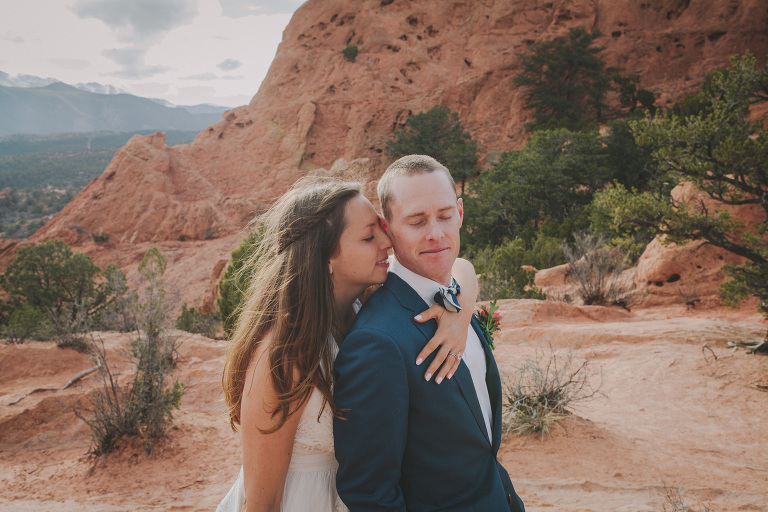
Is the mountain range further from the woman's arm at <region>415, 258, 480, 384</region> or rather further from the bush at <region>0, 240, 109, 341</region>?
the woman's arm at <region>415, 258, 480, 384</region>

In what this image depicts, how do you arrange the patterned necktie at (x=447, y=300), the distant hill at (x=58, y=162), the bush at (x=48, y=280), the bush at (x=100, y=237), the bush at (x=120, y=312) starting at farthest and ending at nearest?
the distant hill at (x=58, y=162)
the bush at (x=100, y=237)
the bush at (x=48, y=280)
the bush at (x=120, y=312)
the patterned necktie at (x=447, y=300)

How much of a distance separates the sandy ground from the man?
1.25 meters

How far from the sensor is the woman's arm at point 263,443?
1.39 metres

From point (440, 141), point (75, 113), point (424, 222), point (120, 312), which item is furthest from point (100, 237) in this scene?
point (75, 113)

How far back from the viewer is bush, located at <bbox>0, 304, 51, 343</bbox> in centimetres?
908

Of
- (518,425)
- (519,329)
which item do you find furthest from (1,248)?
(518,425)

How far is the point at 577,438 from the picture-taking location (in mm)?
4266

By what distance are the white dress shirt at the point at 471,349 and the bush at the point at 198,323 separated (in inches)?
446

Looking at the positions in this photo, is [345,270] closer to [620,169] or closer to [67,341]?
[67,341]

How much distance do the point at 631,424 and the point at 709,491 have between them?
1733 millimetres

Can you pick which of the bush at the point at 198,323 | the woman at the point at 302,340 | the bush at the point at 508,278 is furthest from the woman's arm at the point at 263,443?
the bush at the point at 198,323

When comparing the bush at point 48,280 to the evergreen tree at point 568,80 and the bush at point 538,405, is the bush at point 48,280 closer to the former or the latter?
the bush at point 538,405

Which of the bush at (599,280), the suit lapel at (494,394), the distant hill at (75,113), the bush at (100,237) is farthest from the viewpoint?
the distant hill at (75,113)

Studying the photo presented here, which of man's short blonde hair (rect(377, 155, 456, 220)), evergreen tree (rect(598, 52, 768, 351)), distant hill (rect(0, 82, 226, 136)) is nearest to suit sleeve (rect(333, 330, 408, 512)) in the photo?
man's short blonde hair (rect(377, 155, 456, 220))
